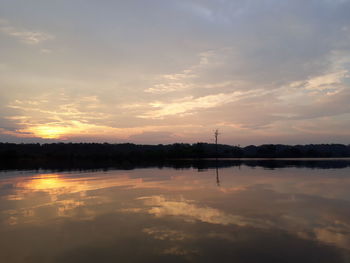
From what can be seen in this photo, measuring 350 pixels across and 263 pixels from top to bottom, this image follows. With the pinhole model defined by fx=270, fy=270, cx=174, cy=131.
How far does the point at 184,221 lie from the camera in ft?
35.2

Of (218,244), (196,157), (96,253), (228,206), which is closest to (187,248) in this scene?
(218,244)

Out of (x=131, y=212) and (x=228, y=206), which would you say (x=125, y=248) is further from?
(x=228, y=206)

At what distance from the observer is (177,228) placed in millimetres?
9797

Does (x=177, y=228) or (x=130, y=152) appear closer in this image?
(x=177, y=228)

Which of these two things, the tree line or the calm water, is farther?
the tree line

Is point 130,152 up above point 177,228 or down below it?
above

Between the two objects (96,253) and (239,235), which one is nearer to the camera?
(96,253)

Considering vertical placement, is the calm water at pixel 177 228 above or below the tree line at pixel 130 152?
below

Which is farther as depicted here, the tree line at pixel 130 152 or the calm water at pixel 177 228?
the tree line at pixel 130 152

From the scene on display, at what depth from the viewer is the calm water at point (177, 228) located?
7457mm

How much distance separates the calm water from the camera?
294 inches

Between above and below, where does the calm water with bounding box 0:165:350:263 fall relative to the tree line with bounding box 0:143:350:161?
below

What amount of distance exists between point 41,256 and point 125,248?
2295 millimetres

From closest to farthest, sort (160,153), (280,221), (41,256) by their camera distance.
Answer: (41,256), (280,221), (160,153)
